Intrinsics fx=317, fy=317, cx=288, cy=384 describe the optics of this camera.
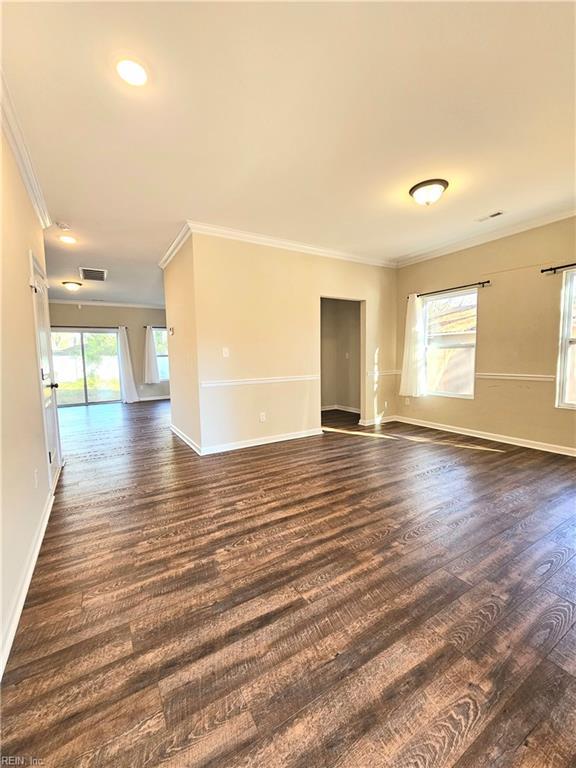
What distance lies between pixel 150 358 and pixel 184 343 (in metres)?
5.08

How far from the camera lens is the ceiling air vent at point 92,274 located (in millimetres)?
5479

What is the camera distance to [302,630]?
148cm

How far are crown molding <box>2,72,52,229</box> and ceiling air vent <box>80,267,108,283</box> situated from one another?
229 cm

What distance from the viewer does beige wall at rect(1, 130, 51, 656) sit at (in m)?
1.59

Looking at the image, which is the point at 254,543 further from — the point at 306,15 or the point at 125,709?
the point at 306,15

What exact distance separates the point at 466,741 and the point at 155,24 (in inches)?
124

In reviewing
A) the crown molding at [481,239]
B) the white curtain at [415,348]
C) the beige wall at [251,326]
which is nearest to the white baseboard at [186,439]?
the beige wall at [251,326]

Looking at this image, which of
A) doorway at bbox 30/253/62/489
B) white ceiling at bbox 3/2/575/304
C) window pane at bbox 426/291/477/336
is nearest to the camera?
white ceiling at bbox 3/2/575/304

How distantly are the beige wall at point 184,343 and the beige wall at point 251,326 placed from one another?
14 mm

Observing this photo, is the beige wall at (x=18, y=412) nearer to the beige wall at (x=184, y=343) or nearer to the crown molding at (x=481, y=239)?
the beige wall at (x=184, y=343)

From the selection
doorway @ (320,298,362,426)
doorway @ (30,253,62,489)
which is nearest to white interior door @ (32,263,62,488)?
doorway @ (30,253,62,489)

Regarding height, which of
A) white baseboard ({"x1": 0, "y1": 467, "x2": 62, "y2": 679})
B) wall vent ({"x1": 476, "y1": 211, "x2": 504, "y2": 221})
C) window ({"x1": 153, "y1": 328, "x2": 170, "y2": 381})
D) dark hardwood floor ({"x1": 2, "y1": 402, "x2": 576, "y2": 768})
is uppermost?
wall vent ({"x1": 476, "y1": 211, "x2": 504, "y2": 221})

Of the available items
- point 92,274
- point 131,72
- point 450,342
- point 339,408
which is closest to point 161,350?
point 92,274

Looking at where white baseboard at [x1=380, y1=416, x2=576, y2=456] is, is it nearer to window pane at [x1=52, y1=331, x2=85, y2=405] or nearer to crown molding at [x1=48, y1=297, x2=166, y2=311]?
crown molding at [x1=48, y1=297, x2=166, y2=311]
